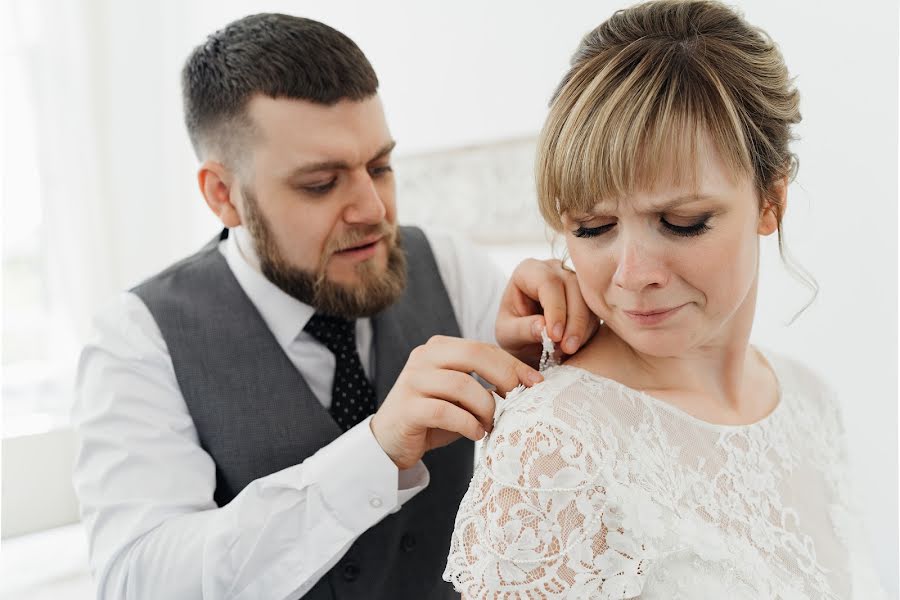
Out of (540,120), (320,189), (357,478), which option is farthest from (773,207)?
(540,120)

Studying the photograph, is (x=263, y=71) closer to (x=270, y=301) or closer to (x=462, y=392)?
(x=270, y=301)

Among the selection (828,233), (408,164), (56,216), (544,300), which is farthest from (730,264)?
(56,216)

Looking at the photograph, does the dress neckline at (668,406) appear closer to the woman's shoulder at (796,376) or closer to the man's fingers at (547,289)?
the man's fingers at (547,289)

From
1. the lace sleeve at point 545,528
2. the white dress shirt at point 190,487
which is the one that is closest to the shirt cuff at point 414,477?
the white dress shirt at point 190,487

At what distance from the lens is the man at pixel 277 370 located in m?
1.25

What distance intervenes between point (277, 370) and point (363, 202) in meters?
0.36

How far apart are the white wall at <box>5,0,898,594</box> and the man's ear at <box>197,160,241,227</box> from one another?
3.51 feet

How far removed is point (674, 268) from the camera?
963 millimetres

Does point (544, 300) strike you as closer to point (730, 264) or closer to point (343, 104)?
point (730, 264)

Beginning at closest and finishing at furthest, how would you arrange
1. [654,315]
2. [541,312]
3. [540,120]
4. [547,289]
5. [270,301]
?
[654,315] → [547,289] → [541,312] → [270,301] → [540,120]

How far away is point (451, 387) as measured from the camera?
1033mm

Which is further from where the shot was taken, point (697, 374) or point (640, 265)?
point (697, 374)

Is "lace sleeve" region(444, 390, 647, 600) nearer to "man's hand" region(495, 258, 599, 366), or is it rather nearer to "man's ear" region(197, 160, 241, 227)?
"man's hand" region(495, 258, 599, 366)

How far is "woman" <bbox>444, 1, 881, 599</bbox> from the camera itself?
0.89m
